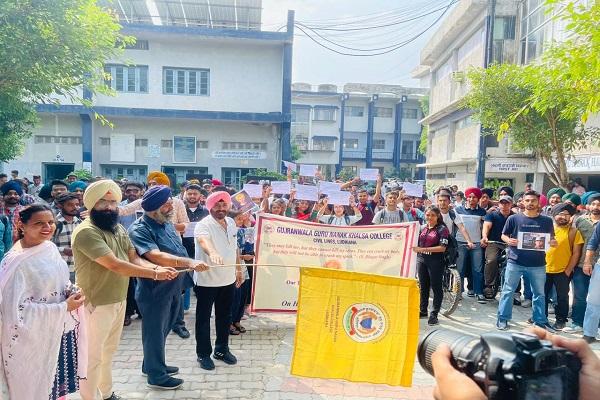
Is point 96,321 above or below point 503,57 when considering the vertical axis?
below

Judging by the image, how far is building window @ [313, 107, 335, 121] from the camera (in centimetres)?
4297

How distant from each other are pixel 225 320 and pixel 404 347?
1.91 metres

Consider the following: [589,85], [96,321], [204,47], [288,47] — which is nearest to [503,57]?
[288,47]

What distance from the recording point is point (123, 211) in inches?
223

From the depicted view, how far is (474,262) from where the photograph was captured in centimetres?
694

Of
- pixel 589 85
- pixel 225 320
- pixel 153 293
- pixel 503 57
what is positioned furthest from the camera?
pixel 503 57

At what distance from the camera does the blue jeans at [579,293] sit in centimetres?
568

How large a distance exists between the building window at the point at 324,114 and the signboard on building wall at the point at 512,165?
24673mm

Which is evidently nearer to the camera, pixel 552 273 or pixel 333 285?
pixel 333 285

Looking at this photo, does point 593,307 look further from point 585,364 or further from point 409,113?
point 409,113

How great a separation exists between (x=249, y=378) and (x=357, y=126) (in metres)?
41.2

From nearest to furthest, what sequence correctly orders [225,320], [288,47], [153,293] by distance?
[153,293]
[225,320]
[288,47]

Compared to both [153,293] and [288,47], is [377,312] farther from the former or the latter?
[288,47]

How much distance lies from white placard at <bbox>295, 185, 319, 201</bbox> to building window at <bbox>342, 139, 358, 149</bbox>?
1461 inches
